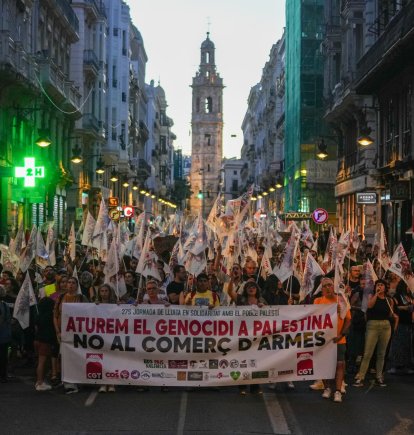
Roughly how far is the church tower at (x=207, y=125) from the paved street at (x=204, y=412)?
168922 mm

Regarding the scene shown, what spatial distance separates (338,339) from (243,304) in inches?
51.6

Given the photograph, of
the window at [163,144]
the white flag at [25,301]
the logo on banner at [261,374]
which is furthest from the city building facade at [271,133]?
the logo on banner at [261,374]

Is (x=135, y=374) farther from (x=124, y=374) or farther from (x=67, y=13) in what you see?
(x=67, y=13)

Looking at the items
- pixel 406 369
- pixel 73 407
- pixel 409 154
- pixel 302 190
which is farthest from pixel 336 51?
pixel 73 407

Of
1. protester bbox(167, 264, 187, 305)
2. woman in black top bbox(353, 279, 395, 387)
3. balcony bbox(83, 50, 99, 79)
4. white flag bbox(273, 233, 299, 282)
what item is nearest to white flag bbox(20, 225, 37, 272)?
protester bbox(167, 264, 187, 305)

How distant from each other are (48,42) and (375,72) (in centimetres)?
1429

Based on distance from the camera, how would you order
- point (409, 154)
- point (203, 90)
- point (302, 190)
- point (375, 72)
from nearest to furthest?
point (409, 154), point (375, 72), point (302, 190), point (203, 90)

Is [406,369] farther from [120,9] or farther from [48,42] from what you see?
[120,9]

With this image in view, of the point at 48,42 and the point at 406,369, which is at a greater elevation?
the point at 48,42

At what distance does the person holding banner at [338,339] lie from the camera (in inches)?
480

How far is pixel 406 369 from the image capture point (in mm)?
14594

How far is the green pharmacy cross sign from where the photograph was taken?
31.8 meters

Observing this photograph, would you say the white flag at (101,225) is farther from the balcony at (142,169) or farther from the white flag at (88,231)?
the balcony at (142,169)

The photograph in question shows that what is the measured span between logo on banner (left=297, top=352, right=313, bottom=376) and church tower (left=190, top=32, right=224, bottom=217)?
6646 inches
